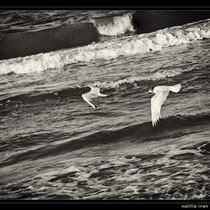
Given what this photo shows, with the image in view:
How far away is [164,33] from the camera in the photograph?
8.09 feet

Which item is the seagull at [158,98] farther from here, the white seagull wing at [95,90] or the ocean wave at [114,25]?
the ocean wave at [114,25]

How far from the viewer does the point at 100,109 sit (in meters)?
2.36

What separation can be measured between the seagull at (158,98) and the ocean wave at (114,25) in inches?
16.7

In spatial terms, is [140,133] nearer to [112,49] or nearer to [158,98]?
[158,98]

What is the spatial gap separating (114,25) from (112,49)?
15 cm

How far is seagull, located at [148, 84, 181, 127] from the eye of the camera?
2340mm

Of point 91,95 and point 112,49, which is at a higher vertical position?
point 112,49

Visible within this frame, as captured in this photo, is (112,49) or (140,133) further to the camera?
(112,49)

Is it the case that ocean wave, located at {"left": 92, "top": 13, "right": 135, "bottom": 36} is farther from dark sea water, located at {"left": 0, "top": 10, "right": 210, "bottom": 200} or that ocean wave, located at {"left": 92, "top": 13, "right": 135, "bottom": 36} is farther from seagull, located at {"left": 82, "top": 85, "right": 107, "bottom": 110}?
seagull, located at {"left": 82, "top": 85, "right": 107, "bottom": 110}

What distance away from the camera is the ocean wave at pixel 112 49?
2398 millimetres

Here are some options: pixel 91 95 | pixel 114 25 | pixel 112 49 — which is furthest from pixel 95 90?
pixel 114 25

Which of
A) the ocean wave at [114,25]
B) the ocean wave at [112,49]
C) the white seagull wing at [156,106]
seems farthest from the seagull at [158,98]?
the ocean wave at [114,25]

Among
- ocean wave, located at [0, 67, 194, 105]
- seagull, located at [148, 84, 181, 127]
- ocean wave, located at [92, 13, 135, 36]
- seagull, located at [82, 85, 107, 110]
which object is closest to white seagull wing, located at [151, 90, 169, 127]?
seagull, located at [148, 84, 181, 127]
